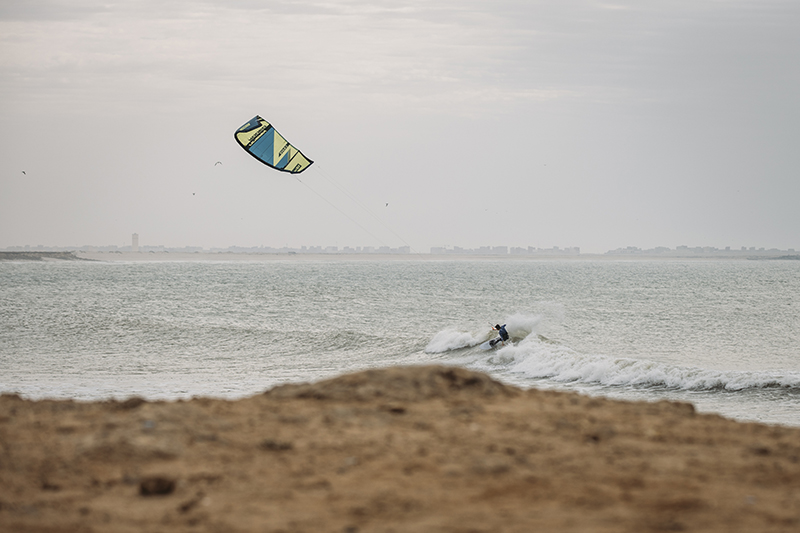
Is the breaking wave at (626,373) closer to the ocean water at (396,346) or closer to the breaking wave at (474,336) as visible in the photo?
the ocean water at (396,346)

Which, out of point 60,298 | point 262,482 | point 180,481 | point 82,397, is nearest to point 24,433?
point 180,481

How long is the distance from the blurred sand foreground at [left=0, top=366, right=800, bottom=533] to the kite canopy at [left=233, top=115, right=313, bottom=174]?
611 inches

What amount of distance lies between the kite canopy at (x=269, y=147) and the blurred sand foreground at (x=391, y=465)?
15.5m

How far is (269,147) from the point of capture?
21531 mm

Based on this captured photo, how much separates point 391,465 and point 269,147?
1813cm

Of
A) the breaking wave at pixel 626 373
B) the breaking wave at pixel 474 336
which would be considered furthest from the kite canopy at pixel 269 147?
the breaking wave at pixel 626 373

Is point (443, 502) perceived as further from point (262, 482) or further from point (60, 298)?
point (60, 298)

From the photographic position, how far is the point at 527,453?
4719 mm

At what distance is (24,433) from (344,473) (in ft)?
8.73

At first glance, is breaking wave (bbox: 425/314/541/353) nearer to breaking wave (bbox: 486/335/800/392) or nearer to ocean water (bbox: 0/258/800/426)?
ocean water (bbox: 0/258/800/426)

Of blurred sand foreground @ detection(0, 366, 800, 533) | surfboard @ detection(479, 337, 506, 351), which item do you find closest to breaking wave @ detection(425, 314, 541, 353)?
surfboard @ detection(479, 337, 506, 351)

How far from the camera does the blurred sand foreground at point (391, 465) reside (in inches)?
151

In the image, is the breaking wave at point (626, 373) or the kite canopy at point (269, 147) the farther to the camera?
the kite canopy at point (269, 147)

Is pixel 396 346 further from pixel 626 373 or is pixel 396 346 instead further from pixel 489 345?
pixel 626 373
